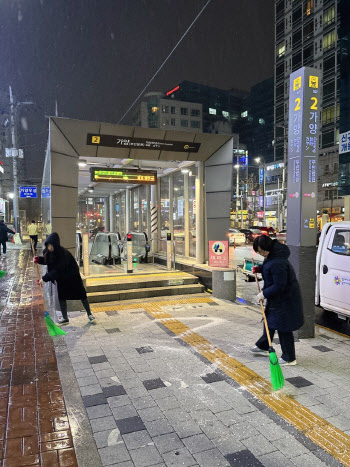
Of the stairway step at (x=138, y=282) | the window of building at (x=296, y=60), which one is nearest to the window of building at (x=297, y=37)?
the window of building at (x=296, y=60)

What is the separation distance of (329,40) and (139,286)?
190 feet

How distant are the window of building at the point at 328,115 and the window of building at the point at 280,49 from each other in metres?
17.7

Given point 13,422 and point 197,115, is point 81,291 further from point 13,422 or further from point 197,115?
point 197,115

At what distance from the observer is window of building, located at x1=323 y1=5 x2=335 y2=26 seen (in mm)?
51656

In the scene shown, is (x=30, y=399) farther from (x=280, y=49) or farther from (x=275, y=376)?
(x=280, y=49)

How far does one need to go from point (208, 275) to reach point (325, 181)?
44.8 metres

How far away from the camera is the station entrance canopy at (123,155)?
878 cm

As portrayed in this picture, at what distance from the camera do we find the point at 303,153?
589cm

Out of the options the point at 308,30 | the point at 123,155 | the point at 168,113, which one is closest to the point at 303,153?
the point at 123,155

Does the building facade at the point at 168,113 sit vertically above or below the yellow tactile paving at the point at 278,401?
above

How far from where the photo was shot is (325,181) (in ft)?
160

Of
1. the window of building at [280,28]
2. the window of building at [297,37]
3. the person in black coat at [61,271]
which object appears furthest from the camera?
the window of building at [280,28]

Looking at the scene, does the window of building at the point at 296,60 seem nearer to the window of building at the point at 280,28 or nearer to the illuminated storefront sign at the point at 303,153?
the window of building at the point at 280,28

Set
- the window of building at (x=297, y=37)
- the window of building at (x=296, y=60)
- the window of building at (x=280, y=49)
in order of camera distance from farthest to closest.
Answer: the window of building at (x=280, y=49)
the window of building at (x=296, y=60)
the window of building at (x=297, y=37)
